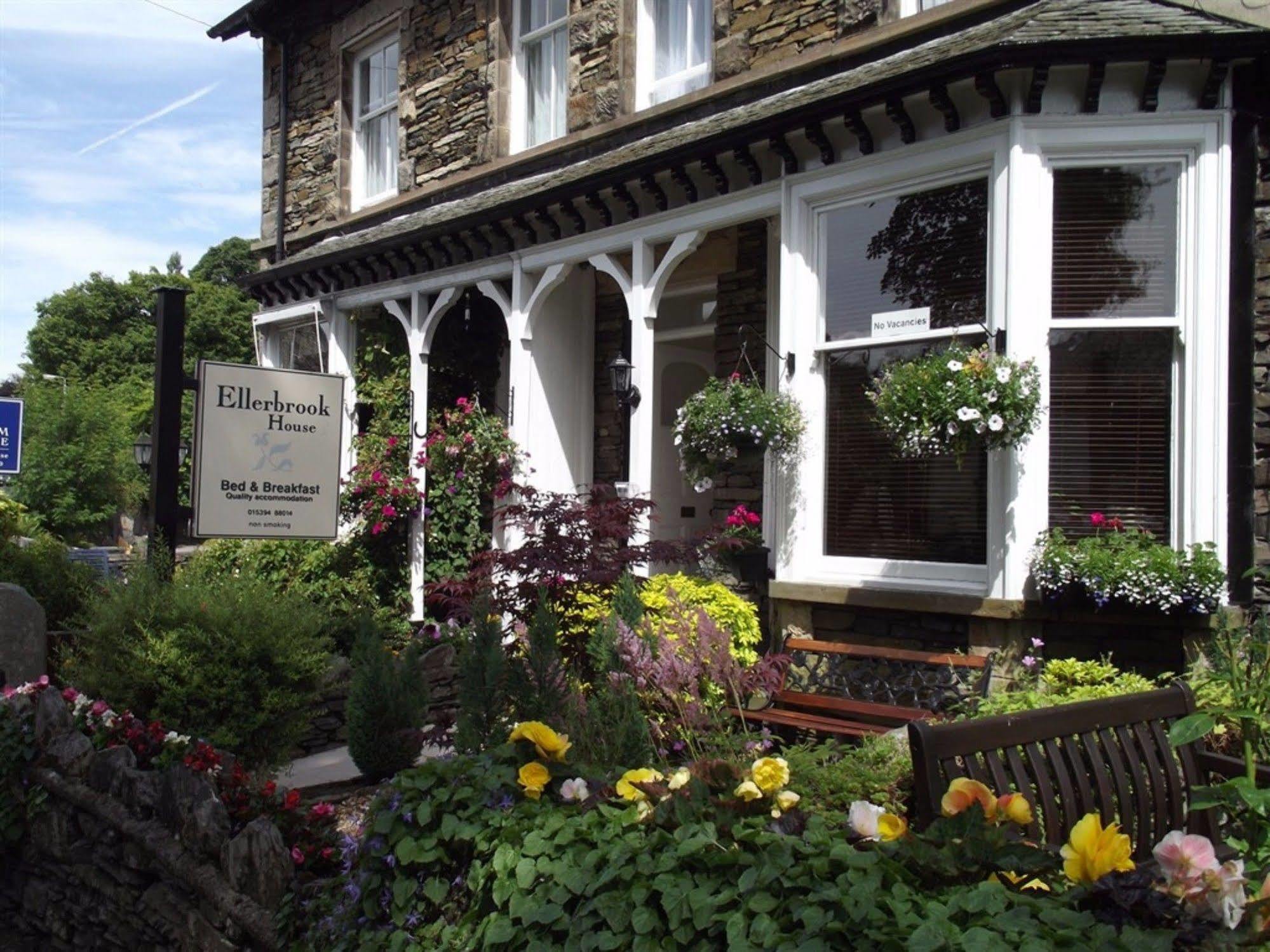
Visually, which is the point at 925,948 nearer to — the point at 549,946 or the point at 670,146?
the point at 549,946

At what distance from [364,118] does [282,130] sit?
1.49 meters

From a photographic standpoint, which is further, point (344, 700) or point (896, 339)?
point (344, 700)

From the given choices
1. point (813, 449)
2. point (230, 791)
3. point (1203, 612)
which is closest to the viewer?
point (230, 791)

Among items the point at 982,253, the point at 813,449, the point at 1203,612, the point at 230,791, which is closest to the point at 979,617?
the point at 1203,612

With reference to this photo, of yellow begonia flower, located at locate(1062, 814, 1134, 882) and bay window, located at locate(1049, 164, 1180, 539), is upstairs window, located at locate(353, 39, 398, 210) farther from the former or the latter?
yellow begonia flower, located at locate(1062, 814, 1134, 882)

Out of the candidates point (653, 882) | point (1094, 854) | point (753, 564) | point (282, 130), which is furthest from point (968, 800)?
point (282, 130)

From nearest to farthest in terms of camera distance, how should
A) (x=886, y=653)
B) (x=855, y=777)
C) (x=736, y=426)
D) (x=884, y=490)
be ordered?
(x=855, y=777) → (x=886, y=653) → (x=884, y=490) → (x=736, y=426)

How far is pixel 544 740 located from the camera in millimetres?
3434

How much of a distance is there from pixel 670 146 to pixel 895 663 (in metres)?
3.86

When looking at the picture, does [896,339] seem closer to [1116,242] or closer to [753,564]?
[1116,242]

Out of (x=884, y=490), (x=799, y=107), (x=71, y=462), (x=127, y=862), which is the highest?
(x=799, y=107)

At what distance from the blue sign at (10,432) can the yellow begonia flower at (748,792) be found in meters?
8.69

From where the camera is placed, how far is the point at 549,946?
264 cm

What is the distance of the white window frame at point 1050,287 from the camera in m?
5.82
